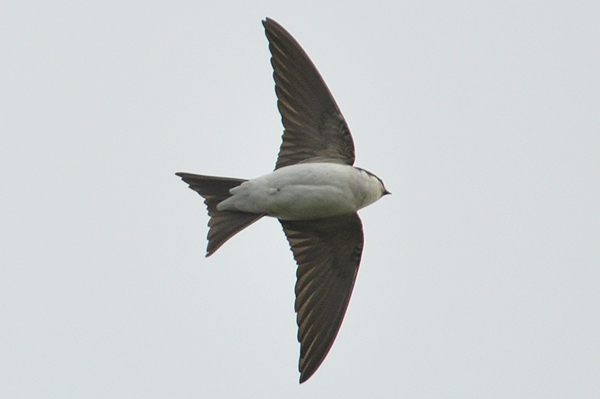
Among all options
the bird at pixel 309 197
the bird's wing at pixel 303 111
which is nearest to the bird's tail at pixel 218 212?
the bird at pixel 309 197

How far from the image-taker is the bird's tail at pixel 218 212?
23.8 ft

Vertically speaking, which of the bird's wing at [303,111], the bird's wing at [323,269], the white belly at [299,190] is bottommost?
the bird's wing at [323,269]

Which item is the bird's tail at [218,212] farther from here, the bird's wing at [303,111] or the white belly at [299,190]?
the bird's wing at [303,111]

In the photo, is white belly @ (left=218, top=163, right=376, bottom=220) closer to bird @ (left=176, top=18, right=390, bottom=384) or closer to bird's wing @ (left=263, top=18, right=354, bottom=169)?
bird @ (left=176, top=18, right=390, bottom=384)

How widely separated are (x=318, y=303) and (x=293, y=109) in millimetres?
1349

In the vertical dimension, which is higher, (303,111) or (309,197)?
(303,111)

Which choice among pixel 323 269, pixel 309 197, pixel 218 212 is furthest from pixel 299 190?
pixel 323 269

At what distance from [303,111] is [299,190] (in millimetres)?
556

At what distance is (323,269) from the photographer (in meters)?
7.79

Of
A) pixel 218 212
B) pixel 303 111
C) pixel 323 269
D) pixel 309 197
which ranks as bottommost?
pixel 323 269

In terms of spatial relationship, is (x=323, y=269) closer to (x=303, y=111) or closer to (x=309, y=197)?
(x=309, y=197)

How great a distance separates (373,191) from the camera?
24.8 feet

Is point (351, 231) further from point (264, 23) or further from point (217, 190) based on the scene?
point (264, 23)

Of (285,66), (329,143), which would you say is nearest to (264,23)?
(285,66)
